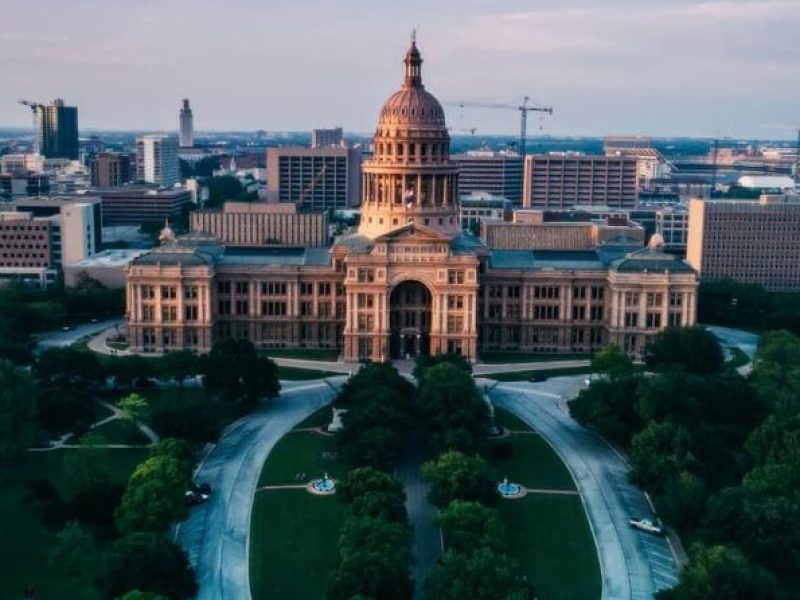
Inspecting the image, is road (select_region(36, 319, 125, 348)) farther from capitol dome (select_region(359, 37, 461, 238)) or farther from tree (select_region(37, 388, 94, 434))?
capitol dome (select_region(359, 37, 461, 238))

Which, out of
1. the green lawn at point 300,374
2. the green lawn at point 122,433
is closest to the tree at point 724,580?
the green lawn at point 122,433

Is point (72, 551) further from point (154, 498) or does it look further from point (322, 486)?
point (322, 486)

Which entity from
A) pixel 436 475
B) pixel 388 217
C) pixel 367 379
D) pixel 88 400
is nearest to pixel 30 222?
pixel 388 217

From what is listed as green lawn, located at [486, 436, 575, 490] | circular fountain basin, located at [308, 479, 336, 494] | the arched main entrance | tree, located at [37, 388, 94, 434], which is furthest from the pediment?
circular fountain basin, located at [308, 479, 336, 494]

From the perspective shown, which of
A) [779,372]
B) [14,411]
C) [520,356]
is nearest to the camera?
[14,411]

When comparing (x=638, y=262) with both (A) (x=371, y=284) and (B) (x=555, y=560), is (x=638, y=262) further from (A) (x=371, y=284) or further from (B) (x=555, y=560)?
(B) (x=555, y=560)

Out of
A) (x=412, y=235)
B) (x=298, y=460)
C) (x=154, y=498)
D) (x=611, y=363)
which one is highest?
(x=412, y=235)

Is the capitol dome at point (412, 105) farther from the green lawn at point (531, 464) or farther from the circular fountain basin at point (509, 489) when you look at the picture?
the circular fountain basin at point (509, 489)

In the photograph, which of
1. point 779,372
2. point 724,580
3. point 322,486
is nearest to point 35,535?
point 322,486
